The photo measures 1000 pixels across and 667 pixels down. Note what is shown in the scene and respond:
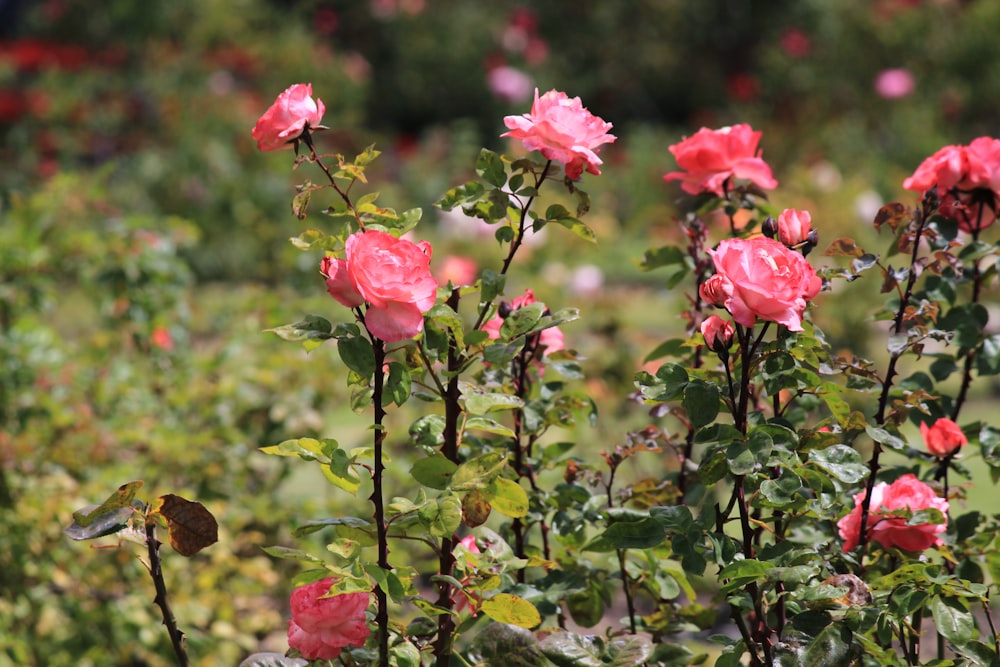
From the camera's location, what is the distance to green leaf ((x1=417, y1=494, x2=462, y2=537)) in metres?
1.14

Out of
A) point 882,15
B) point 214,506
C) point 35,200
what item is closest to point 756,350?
point 214,506

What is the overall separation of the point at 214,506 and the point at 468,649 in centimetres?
132

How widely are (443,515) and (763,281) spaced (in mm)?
397

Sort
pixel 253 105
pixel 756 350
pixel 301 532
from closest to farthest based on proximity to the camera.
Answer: pixel 301 532, pixel 756 350, pixel 253 105

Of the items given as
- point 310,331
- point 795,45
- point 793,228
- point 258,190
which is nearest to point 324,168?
point 310,331

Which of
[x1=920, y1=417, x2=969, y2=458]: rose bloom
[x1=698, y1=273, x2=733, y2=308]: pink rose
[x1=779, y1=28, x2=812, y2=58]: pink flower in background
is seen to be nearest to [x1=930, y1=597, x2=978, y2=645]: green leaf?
[x1=920, y1=417, x2=969, y2=458]: rose bloom

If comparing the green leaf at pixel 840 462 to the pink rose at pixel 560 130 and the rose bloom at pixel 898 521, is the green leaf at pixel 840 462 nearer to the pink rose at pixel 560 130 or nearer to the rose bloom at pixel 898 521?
the rose bloom at pixel 898 521

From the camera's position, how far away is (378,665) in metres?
1.27

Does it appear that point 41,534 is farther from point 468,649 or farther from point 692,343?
point 692,343

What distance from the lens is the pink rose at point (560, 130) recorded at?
1.23 meters

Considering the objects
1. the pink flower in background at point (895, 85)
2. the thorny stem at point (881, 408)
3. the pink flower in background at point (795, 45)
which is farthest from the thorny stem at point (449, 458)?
the pink flower in background at point (795, 45)

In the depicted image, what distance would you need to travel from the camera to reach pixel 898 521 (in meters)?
1.35

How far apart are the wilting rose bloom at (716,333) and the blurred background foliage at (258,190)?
130cm

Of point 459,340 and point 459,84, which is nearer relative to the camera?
point 459,340
